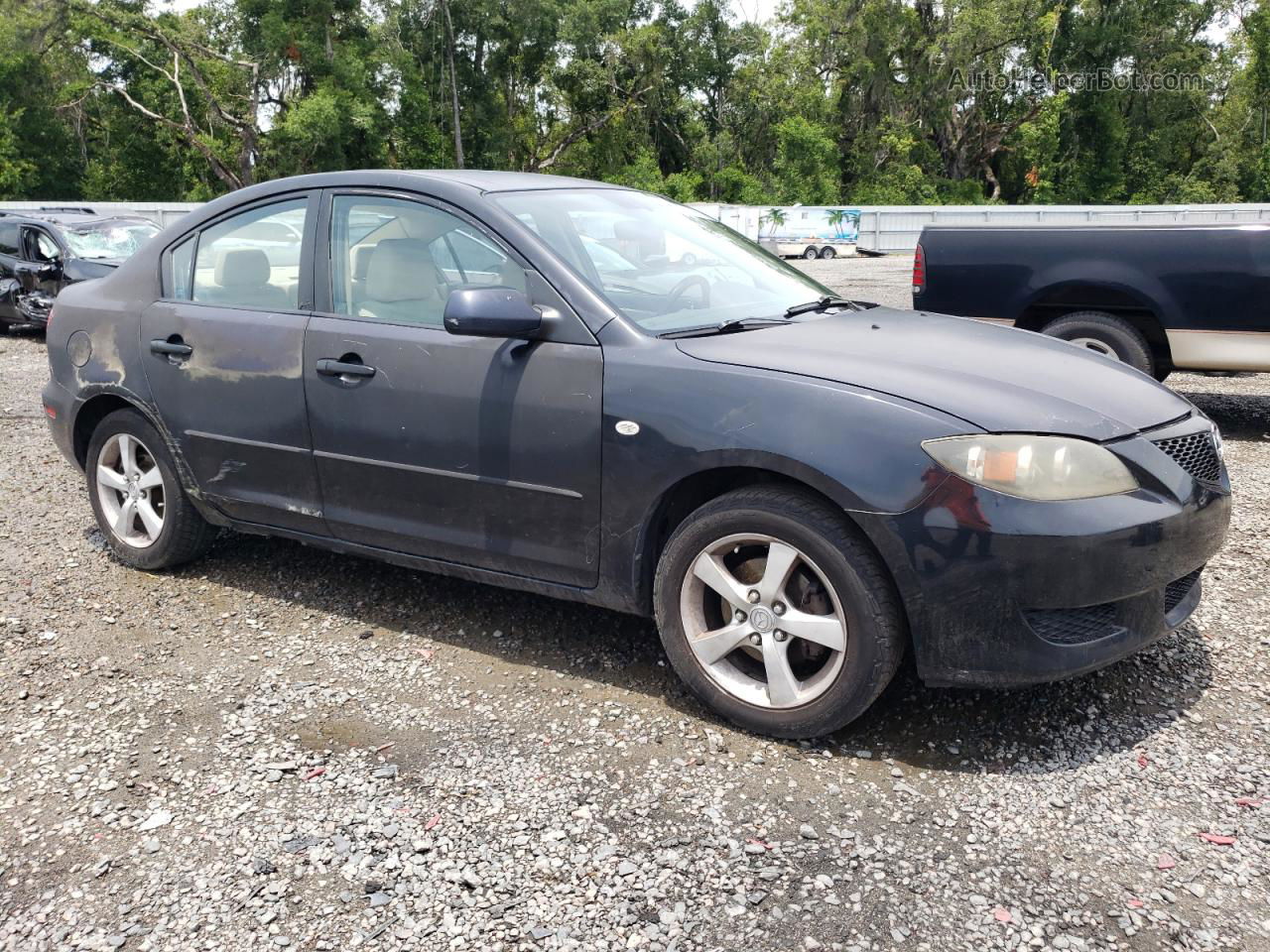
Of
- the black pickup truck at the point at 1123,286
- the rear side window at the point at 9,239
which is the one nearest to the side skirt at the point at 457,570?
the black pickup truck at the point at 1123,286

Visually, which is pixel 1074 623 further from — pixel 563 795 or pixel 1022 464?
pixel 563 795

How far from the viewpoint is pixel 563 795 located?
3131 millimetres

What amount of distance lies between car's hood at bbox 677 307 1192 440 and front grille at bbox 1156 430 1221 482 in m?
0.08

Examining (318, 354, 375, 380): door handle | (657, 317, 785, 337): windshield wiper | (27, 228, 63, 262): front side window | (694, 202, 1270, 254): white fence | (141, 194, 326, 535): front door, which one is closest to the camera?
(657, 317, 785, 337): windshield wiper

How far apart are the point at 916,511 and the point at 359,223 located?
2380 mm

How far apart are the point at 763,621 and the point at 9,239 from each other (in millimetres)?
13859

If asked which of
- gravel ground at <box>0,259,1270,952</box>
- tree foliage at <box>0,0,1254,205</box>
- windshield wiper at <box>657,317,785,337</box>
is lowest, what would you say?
gravel ground at <box>0,259,1270,952</box>

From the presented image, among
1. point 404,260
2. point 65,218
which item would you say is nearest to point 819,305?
point 404,260

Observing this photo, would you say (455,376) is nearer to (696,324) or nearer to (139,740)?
(696,324)

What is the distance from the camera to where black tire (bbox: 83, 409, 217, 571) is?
4.75 m

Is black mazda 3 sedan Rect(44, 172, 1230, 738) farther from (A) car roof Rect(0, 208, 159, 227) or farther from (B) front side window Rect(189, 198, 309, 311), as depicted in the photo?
(A) car roof Rect(0, 208, 159, 227)

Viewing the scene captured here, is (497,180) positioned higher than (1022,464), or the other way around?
(497,180)

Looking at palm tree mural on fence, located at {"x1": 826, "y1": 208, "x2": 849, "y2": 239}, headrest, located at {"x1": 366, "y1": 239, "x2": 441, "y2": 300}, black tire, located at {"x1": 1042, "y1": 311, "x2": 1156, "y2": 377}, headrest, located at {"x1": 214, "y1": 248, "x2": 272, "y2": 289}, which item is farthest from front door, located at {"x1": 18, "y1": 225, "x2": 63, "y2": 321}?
palm tree mural on fence, located at {"x1": 826, "y1": 208, "x2": 849, "y2": 239}

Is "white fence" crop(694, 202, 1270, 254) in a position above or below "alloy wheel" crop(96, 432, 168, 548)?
above
